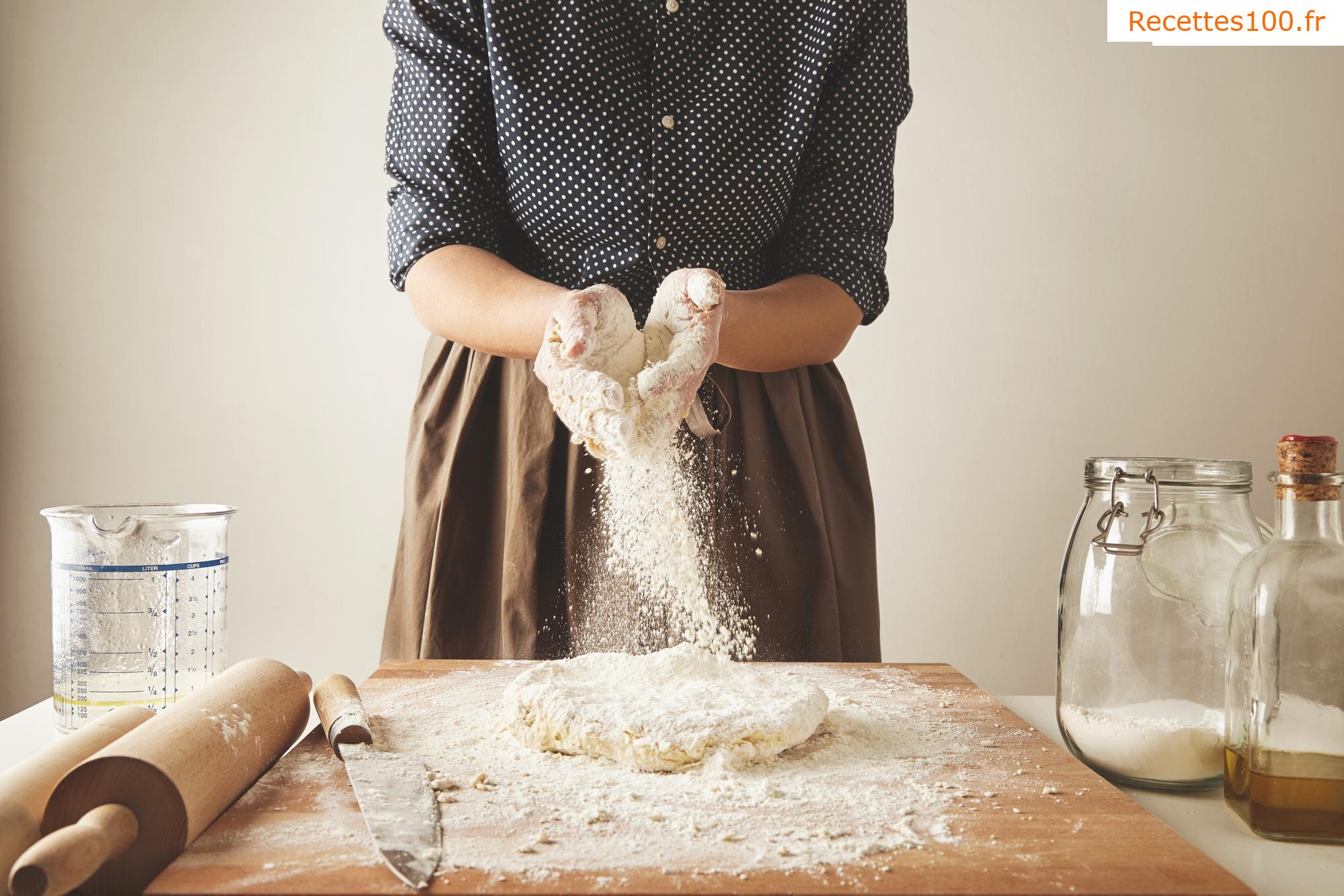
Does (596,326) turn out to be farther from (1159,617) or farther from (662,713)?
(1159,617)

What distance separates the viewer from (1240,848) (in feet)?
2.05

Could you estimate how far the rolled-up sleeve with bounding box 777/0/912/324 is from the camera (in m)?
1.22

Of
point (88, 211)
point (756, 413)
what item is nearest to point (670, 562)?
point (756, 413)

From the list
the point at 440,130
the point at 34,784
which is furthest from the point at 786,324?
the point at 34,784

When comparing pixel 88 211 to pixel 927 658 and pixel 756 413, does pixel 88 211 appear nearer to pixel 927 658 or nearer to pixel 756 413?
pixel 756 413

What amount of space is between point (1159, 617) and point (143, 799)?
0.67 meters

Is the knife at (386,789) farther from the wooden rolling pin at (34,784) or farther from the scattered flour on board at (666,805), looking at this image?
the wooden rolling pin at (34,784)

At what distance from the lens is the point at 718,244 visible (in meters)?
1.23

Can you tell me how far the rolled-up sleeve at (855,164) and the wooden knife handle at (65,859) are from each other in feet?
3.11

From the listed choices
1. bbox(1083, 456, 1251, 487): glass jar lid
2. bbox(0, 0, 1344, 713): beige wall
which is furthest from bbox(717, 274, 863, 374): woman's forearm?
bbox(0, 0, 1344, 713): beige wall

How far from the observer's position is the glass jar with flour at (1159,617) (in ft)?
2.30

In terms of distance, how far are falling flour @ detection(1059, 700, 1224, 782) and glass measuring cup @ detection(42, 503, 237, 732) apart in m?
0.74

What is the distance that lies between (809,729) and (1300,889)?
324mm

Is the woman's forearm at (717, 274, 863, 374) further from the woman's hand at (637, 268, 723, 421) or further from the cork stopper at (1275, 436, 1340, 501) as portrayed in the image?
the cork stopper at (1275, 436, 1340, 501)
